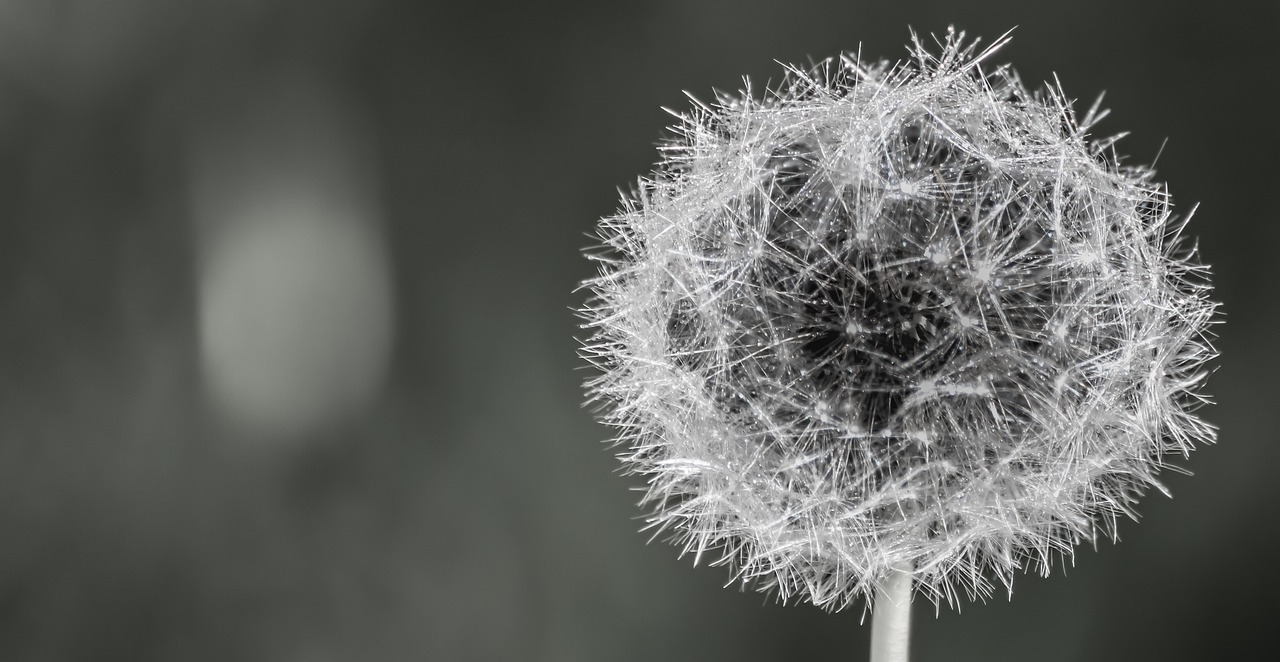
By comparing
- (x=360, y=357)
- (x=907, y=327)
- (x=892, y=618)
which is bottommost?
(x=892, y=618)

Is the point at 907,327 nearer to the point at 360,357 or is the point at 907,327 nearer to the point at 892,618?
the point at 892,618

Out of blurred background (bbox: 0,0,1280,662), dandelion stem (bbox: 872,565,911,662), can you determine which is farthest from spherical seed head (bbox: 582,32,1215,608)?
blurred background (bbox: 0,0,1280,662)

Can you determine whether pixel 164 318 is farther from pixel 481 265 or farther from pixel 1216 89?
pixel 1216 89

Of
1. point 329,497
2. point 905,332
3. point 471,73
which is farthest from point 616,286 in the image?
point 329,497

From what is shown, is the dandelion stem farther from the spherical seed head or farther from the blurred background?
the blurred background

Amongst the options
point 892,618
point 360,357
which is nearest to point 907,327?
point 892,618

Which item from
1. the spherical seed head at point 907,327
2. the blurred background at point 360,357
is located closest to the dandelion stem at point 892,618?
the spherical seed head at point 907,327
